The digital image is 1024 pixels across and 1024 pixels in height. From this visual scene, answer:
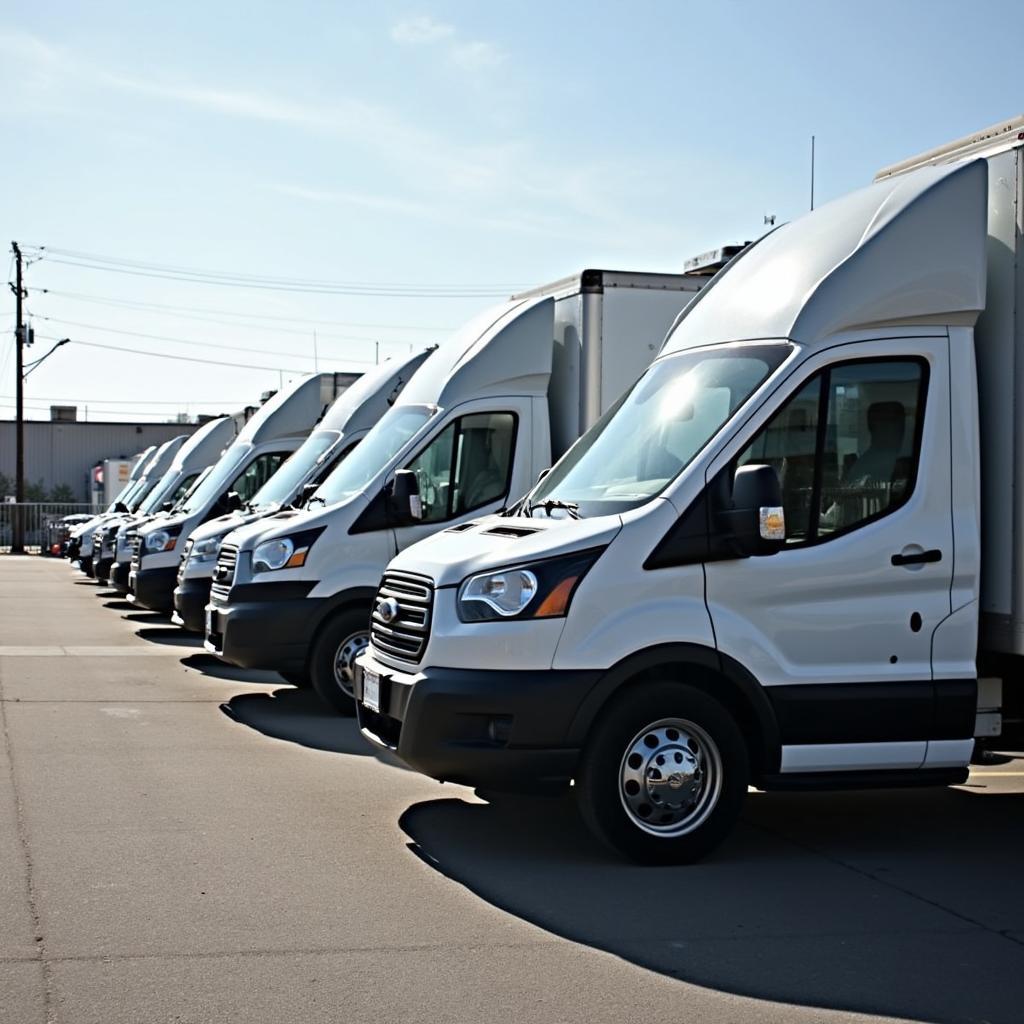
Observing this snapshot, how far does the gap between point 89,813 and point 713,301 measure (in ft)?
13.8

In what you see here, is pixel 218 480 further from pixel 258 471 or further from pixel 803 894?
pixel 803 894

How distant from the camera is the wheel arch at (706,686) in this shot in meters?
6.84

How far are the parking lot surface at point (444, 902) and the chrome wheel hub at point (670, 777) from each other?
244 mm

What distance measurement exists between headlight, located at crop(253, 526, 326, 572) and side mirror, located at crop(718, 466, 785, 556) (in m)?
5.09

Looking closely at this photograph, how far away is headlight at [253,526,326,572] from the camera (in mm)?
11375

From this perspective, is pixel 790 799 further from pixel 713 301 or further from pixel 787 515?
pixel 713 301

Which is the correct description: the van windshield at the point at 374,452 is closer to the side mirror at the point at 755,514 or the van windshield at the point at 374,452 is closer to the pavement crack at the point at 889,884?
the pavement crack at the point at 889,884

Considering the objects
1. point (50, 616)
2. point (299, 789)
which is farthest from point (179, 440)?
point (299, 789)

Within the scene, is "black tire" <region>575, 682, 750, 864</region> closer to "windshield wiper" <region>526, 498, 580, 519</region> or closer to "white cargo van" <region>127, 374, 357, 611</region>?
"windshield wiper" <region>526, 498, 580, 519</region>

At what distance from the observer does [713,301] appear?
8133 mm

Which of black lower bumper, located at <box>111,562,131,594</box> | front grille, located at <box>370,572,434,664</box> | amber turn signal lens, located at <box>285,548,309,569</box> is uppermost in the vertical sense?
amber turn signal lens, located at <box>285,548,309,569</box>

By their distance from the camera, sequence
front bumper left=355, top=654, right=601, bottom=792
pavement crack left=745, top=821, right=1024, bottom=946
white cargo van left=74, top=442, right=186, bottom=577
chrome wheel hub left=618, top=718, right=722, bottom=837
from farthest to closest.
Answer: white cargo van left=74, top=442, right=186, bottom=577 → chrome wheel hub left=618, top=718, right=722, bottom=837 → front bumper left=355, top=654, right=601, bottom=792 → pavement crack left=745, top=821, right=1024, bottom=946

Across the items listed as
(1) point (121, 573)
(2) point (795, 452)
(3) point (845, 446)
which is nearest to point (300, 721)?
(2) point (795, 452)

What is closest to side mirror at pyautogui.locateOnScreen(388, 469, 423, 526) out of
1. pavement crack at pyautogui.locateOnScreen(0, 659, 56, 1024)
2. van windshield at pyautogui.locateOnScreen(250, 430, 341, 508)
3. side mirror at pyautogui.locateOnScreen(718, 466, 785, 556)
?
pavement crack at pyautogui.locateOnScreen(0, 659, 56, 1024)
